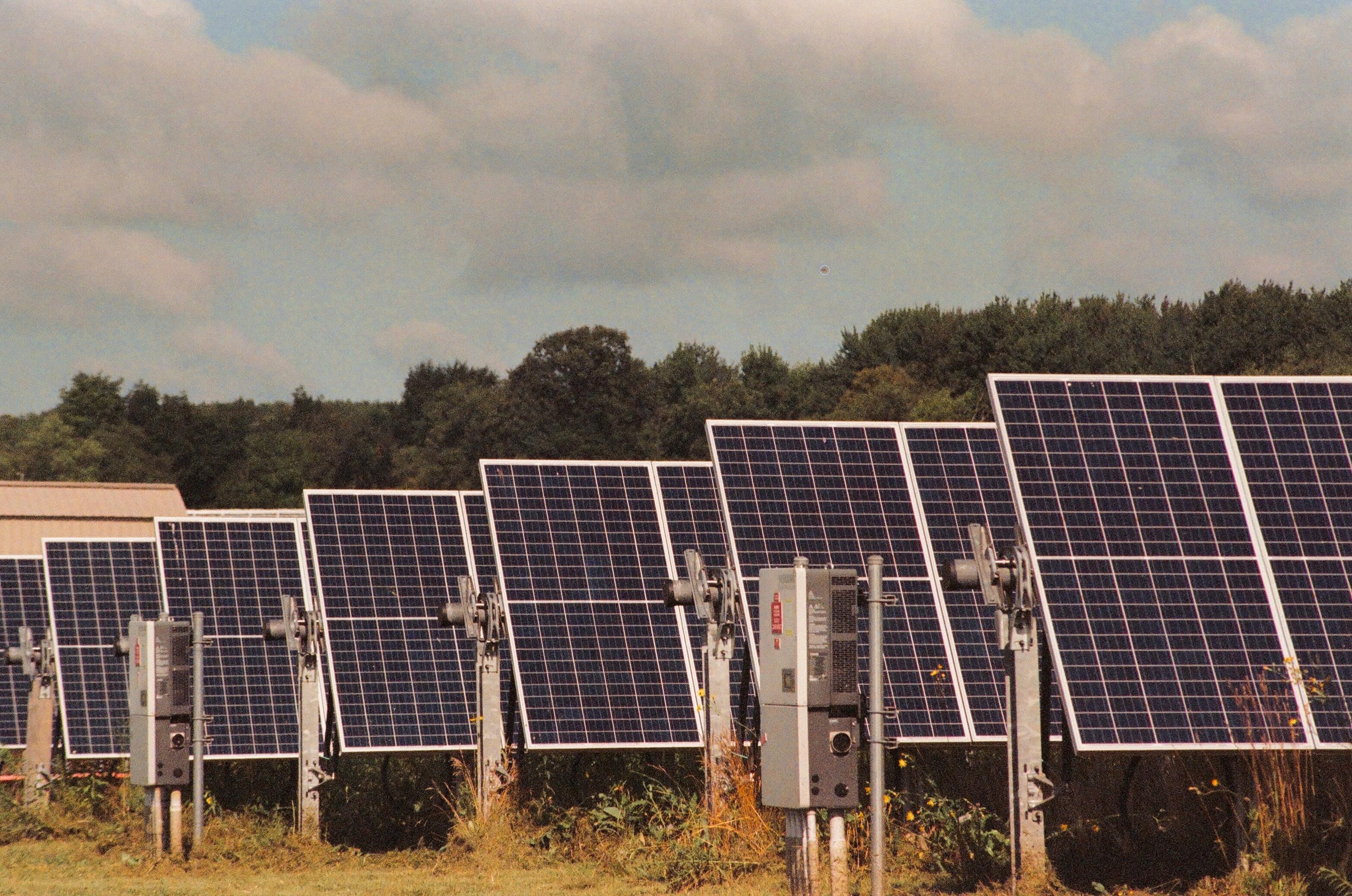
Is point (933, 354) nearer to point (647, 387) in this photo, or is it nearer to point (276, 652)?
point (647, 387)

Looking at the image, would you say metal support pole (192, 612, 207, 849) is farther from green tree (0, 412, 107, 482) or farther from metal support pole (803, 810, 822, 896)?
green tree (0, 412, 107, 482)

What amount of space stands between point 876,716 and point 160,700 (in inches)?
424

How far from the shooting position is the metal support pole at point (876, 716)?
36.9 feet

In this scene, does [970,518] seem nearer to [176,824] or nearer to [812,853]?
[812,853]

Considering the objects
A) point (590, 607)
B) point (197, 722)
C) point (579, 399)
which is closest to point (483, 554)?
point (590, 607)

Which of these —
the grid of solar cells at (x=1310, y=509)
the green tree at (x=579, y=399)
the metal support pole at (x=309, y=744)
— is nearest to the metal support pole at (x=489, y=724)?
the metal support pole at (x=309, y=744)

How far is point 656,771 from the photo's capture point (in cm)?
2086

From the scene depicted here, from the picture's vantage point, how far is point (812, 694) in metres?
11.9

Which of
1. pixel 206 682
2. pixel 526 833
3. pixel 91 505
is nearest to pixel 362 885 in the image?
pixel 526 833

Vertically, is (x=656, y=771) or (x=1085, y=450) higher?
(x=1085, y=450)

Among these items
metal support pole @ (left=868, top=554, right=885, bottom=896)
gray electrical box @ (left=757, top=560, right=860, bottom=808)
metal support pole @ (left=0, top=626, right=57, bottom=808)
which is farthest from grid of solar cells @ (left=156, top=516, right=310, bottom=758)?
metal support pole @ (left=868, top=554, right=885, bottom=896)

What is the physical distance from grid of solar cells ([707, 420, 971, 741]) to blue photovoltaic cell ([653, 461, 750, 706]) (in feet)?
4.74

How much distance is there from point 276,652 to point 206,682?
1.28 metres

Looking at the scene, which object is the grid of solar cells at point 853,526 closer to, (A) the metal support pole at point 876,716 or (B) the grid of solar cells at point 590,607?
(B) the grid of solar cells at point 590,607
